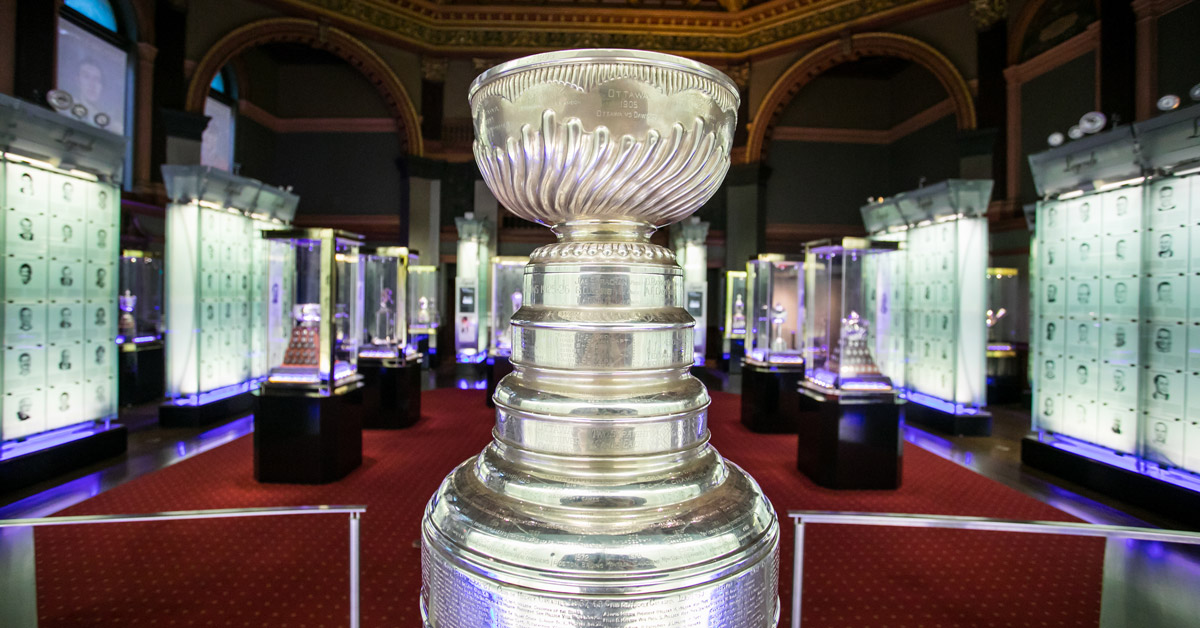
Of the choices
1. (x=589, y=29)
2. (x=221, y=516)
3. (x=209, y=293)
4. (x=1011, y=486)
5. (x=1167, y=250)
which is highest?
(x=589, y=29)

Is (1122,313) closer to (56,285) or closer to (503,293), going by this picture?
(503,293)

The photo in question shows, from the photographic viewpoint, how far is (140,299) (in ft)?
27.0

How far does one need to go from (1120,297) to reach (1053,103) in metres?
4.75

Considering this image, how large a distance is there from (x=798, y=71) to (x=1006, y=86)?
11.7 feet

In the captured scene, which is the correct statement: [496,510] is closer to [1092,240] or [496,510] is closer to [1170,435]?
[1170,435]

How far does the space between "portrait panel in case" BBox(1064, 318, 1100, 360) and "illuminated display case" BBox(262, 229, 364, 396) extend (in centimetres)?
608

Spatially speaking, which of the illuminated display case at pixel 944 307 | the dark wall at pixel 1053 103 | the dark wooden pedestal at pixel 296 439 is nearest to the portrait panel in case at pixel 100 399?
the dark wooden pedestal at pixel 296 439

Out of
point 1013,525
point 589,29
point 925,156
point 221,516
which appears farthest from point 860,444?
point 589,29

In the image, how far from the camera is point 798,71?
36.4 feet

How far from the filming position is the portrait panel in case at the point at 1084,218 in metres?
4.79

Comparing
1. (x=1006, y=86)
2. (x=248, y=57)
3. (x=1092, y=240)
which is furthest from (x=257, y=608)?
(x=248, y=57)

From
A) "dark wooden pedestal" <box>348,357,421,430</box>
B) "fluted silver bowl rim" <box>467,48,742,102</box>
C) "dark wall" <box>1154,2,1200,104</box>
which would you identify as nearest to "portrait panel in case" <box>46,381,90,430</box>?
"dark wooden pedestal" <box>348,357,421,430</box>

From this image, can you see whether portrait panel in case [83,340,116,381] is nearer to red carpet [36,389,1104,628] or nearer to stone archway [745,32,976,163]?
red carpet [36,389,1104,628]

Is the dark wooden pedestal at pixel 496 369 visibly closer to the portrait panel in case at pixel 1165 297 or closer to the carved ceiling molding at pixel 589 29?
the portrait panel in case at pixel 1165 297
